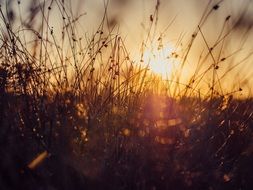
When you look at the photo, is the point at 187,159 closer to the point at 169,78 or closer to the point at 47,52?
the point at 169,78

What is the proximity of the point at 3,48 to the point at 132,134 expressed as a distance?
1068 mm

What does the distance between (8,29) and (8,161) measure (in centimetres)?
99

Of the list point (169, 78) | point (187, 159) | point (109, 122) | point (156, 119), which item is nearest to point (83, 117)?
point (109, 122)

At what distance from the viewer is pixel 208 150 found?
2.41m

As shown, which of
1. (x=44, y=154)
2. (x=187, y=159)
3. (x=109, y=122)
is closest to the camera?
(x=44, y=154)

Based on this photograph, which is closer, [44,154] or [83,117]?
[44,154]

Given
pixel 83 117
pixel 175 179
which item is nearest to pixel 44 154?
pixel 83 117

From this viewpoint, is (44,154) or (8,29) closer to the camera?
(44,154)

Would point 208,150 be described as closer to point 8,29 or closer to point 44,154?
point 44,154

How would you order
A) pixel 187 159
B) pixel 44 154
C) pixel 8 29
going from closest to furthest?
1. pixel 44 154
2. pixel 187 159
3. pixel 8 29

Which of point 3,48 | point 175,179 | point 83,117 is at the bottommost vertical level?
point 175,179

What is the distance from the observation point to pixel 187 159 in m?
2.30

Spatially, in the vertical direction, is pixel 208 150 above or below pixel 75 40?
below

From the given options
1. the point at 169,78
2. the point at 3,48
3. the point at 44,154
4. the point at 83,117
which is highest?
the point at 3,48
